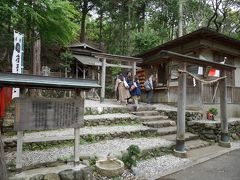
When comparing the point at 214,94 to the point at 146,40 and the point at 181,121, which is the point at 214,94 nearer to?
the point at 181,121

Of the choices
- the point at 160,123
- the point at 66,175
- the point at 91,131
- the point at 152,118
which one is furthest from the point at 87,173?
the point at 152,118

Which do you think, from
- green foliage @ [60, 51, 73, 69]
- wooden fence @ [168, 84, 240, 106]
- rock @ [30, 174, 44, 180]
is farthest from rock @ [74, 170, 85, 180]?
green foliage @ [60, 51, 73, 69]

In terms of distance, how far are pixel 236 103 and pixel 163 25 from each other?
45.1ft

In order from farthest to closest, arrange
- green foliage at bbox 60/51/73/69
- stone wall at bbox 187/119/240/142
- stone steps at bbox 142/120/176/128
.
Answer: green foliage at bbox 60/51/73/69, stone steps at bbox 142/120/176/128, stone wall at bbox 187/119/240/142

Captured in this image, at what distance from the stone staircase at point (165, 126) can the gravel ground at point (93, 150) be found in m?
0.88

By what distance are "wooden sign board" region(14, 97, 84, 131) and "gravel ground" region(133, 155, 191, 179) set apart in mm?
2186

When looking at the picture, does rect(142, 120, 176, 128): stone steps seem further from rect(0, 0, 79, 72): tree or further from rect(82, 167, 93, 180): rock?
rect(82, 167, 93, 180): rock

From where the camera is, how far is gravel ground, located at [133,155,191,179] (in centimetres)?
593

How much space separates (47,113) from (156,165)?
3.58m

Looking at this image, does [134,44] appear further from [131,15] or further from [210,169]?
[210,169]

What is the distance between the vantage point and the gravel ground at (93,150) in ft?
18.6

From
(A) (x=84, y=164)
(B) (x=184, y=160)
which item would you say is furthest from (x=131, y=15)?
(A) (x=84, y=164)

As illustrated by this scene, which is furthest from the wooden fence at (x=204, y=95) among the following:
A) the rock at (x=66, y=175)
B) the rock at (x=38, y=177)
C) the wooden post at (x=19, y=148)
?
the wooden post at (x=19, y=148)

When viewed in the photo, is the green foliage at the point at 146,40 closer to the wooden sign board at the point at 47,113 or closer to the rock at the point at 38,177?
the wooden sign board at the point at 47,113
